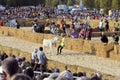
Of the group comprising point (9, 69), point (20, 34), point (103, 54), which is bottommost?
point (103, 54)

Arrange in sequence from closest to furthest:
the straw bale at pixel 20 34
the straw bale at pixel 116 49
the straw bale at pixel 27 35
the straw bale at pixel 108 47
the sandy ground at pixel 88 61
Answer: the sandy ground at pixel 88 61 < the straw bale at pixel 116 49 < the straw bale at pixel 108 47 < the straw bale at pixel 27 35 < the straw bale at pixel 20 34

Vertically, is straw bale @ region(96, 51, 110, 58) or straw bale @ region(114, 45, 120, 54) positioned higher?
straw bale @ region(114, 45, 120, 54)

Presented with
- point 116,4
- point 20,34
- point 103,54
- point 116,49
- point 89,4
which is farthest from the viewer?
point 89,4

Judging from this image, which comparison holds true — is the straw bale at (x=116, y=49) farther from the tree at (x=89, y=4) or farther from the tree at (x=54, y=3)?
the tree at (x=54, y=3)

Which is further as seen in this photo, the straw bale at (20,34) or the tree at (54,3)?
the tree at (54,3)

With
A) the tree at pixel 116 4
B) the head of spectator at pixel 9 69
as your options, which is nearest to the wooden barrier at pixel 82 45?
the head of spectator at pixel 9 69

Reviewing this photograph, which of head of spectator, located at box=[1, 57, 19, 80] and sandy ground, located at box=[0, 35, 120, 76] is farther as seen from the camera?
sandy ground, located at box=[0, 35, 120, 76]

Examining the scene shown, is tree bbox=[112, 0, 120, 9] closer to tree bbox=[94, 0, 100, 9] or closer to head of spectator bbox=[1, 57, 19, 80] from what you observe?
tree bbox=[94, 0, 100, 9]

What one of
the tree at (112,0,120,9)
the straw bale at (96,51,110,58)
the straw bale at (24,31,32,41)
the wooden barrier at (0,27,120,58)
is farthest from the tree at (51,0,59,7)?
the straw bale at (96,51,110,58)

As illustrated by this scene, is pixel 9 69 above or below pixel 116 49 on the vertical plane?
above

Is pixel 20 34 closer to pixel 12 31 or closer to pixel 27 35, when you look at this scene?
pixel 27 35

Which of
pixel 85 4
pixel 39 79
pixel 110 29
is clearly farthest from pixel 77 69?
pixel 85 4

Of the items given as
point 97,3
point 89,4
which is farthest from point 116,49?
point 89,4

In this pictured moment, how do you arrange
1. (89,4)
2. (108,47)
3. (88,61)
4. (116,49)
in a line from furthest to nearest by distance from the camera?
(89,4), (108,47), (116,49), (88,61)
